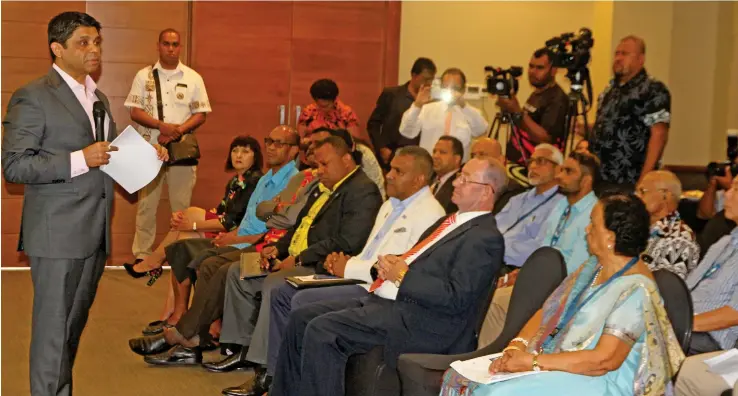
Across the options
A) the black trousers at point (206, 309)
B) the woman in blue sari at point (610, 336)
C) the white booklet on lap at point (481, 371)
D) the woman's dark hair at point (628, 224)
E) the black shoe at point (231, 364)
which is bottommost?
the black shoe at point (231, 364)

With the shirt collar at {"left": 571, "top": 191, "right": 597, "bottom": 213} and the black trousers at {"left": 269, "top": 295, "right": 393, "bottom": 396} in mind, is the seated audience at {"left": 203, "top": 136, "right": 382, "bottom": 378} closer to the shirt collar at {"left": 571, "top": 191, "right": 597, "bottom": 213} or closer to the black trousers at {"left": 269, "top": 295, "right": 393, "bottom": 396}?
the black trousers at {"left": 269, "top": 295, "right": 393, "bottom": 396}

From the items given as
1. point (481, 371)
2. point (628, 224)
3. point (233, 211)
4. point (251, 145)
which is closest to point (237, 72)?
point (251, 145)

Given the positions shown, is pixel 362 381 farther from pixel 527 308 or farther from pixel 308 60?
pixel 308 60

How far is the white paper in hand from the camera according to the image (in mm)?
3703

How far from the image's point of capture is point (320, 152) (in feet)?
16.7

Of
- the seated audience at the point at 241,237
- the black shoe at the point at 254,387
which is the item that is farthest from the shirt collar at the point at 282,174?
the black shoe at the point at 254,387

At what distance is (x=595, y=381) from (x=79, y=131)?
2013 millimetres

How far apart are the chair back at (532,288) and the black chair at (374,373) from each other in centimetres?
20

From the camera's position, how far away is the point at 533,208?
5.46 m

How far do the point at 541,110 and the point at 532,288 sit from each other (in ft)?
10.3

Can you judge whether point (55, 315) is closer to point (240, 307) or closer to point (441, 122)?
point (240, 307)

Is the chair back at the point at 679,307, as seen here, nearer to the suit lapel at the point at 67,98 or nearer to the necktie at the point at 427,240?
the necktie at the point at 427,240

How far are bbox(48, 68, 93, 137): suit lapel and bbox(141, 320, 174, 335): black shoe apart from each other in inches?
96.6

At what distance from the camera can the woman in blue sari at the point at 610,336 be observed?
308 centimetres
